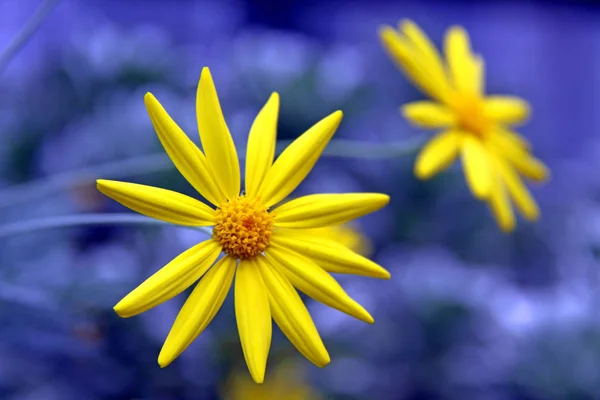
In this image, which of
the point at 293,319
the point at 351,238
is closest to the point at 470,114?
the point at 351,238

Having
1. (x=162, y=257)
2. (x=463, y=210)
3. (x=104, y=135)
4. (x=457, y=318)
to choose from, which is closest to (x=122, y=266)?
(x=162, y=257)

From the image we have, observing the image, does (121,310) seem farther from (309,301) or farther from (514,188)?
(309,301)

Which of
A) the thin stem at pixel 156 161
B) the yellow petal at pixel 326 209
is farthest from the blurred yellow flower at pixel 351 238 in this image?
the yellow petal at pixel 326 209

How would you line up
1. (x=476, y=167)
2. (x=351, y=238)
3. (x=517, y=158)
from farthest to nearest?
(x=351, y=238) < (x=517, y=158) < (x=476, y=167)

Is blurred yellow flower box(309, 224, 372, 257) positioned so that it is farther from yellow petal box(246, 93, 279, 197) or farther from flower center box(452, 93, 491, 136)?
yellow petal box(246, 93, 279, 197)

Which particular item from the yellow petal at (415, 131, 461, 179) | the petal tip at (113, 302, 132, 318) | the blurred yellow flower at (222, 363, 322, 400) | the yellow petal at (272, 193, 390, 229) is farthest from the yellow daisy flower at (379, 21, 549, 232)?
the blurred yellow flower at (222, 363, 322, 400)

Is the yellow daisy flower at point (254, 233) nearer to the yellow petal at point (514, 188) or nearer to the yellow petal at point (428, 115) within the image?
the yellow petal at point (428, 115)
